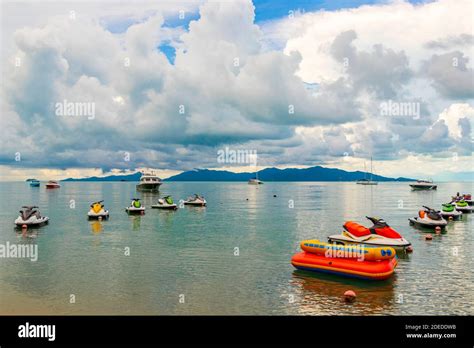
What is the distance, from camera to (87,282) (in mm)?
27578

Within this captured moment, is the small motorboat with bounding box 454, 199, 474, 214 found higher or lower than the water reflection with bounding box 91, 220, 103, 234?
higher

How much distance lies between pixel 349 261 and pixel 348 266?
0.53m

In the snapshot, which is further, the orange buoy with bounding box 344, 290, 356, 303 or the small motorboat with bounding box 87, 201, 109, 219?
the small motorboat with bounding box 87, 201, 109, 219

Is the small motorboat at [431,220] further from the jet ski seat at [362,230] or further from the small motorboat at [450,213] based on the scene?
the jet ski seat at [362,230]

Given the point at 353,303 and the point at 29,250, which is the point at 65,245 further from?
the point at 353,303

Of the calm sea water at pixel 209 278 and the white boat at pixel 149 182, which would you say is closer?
the calm sea water at pixel 209 278

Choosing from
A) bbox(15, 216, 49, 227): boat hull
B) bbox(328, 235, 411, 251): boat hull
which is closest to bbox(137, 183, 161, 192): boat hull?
bbox(15, 216, 49, 227): boat hull

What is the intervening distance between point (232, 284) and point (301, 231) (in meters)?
26.1

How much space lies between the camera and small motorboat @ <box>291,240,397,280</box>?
2658 centimetres

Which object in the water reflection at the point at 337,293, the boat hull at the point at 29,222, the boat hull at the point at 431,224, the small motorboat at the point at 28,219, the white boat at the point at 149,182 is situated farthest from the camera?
the white boat at the point at 149,182

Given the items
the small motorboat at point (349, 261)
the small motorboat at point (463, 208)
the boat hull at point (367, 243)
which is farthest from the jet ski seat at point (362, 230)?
the small motorboat at point (463, 208)

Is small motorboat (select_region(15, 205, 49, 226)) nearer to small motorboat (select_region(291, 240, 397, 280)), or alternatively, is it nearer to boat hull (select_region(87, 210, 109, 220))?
boat hull (select_region(87, 210, 109, 220))

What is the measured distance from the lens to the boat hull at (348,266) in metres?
26.5

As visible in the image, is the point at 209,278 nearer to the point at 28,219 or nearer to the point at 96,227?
the point at 96,227
